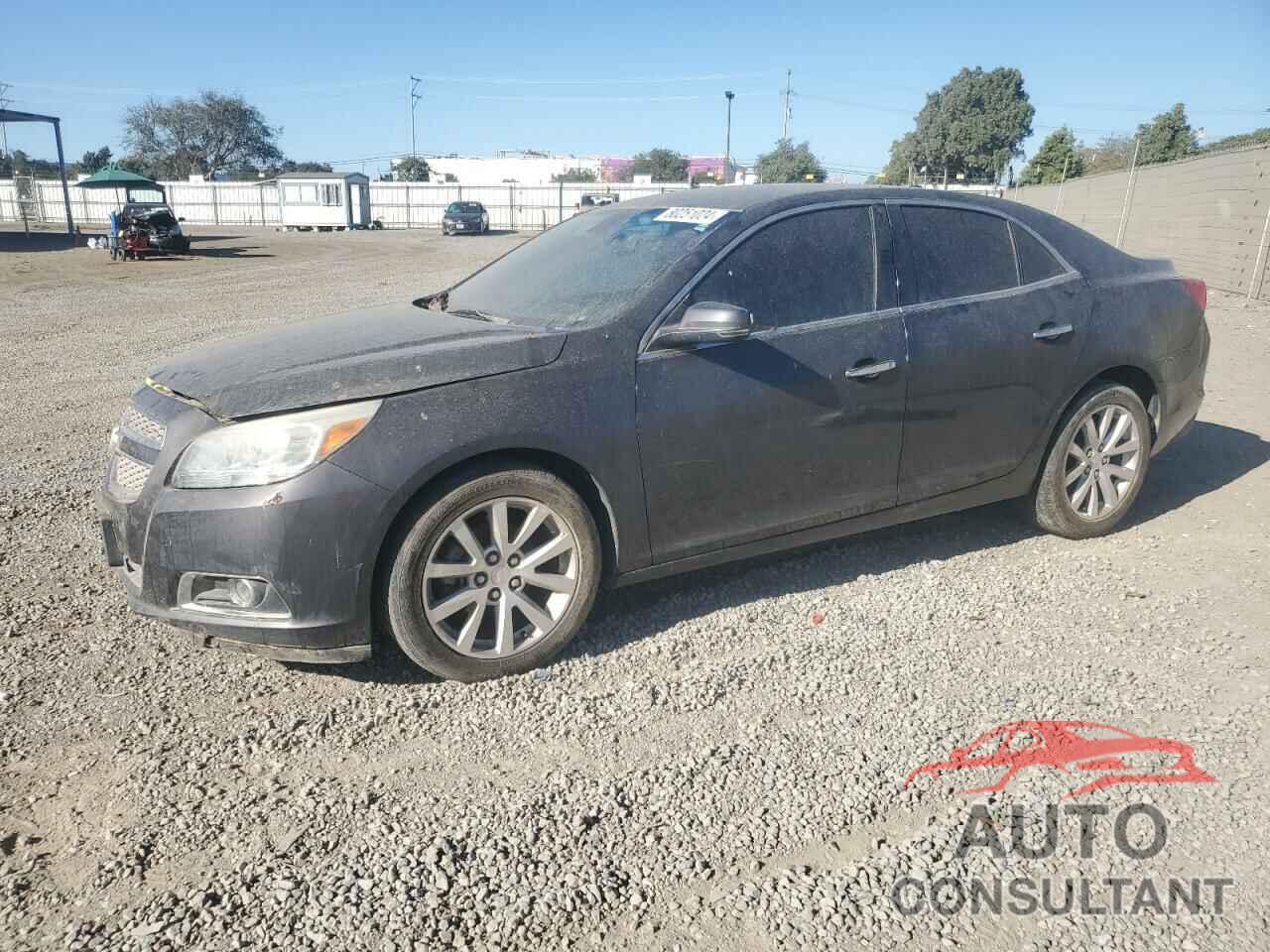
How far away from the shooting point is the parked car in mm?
3076

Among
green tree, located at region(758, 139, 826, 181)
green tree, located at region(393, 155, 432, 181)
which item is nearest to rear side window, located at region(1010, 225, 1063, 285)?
green tree, located at region(758, 139, 826, 181)

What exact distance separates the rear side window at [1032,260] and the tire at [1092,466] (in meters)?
0.60

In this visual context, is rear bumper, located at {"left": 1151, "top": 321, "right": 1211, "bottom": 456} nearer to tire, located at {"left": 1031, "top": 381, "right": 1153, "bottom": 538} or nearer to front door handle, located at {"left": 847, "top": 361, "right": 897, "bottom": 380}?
tire, located at {"left": 1031, "top": 381, "right": 1153, "bottom": 538}

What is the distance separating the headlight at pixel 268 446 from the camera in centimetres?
302

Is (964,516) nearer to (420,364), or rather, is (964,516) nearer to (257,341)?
(420,364)

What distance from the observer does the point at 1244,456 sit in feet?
20.9

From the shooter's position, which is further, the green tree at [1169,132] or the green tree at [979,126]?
the green tree at [979,126]

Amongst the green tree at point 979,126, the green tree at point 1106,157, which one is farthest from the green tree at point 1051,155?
the green tree at point 979,126

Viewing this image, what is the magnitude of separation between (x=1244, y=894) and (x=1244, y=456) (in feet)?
16.0

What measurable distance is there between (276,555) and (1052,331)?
348 centimetres

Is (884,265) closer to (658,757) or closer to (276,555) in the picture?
(658,757)

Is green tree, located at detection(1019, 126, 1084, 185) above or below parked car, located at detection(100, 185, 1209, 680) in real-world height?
above

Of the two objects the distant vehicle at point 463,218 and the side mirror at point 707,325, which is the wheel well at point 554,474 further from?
the distant vehicle at point 463,218

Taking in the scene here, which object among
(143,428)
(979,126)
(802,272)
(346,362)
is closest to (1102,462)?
(802,272)
